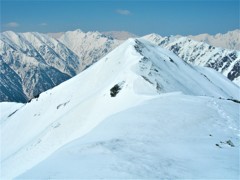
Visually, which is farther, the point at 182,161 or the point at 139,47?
the point at 139,47

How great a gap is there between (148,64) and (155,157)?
57.8 meters

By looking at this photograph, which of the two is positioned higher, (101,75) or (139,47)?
(139,47)

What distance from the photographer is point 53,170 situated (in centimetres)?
1881

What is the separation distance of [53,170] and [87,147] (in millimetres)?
3704

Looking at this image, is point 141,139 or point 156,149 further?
point 141,139

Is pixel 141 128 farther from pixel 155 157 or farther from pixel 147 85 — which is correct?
pixel 147 85

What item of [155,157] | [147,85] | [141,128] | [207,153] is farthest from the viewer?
[147,85]

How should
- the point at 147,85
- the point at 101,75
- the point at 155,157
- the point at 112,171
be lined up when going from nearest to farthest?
1. the point at 112,171
2. the point at 155,157
3. the point at 147,85
4. the point at 101,75

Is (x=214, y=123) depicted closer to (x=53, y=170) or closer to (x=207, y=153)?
(x=207, y=153)

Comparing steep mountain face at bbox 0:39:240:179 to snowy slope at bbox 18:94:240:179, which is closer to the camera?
snowy slope at bbox 18:94:240:179

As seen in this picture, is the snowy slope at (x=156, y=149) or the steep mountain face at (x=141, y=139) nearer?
the snowy slope at (x=156, y=149)

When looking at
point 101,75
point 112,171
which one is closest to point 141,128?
point 112,171

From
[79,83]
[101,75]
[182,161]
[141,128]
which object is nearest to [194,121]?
[141,128]

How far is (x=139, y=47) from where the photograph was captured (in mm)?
102625
